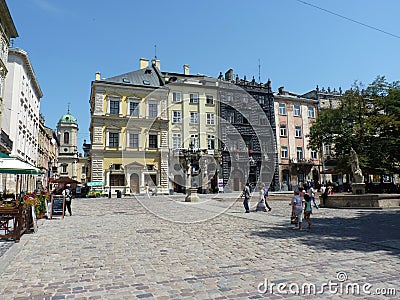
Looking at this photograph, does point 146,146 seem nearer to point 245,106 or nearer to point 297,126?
point 245,106

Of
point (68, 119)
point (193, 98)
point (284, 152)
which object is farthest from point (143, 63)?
point (68, 119)

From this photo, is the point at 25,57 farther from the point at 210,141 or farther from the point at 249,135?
the point at 249,135

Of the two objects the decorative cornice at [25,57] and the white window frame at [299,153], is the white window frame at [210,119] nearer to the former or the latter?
the white window frame at [299,153]

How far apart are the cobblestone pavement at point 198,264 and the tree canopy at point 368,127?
17.1 m

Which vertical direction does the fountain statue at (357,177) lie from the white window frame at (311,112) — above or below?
below

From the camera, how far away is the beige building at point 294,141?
48.1 meters

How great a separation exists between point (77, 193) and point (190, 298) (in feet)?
119

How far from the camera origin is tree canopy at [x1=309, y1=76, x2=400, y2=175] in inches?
971

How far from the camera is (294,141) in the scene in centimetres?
4988

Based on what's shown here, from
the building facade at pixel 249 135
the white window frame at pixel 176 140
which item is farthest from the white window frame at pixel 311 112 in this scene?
the white window frame at pixel 176 140

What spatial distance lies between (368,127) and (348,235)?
1909cm

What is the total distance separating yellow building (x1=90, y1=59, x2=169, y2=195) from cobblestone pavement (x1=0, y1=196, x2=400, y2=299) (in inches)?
1252

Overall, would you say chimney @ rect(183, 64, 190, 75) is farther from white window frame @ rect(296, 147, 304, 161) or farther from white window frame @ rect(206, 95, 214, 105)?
white window frame @ rect(296, 147, 304, 161)

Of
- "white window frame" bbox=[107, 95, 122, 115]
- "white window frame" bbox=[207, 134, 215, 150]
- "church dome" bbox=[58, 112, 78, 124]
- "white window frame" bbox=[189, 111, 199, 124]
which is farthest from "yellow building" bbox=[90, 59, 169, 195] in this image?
"church dome" bbox=[58, 112, 78, 124]
